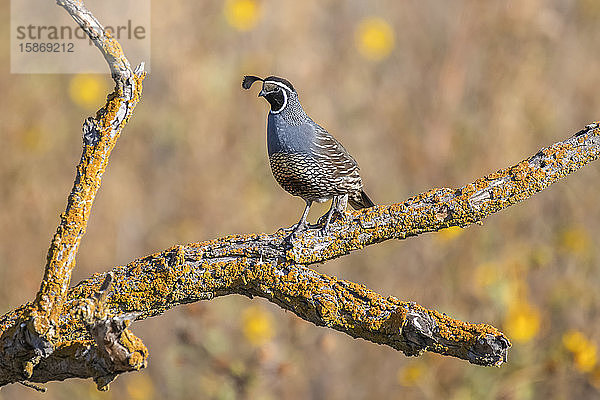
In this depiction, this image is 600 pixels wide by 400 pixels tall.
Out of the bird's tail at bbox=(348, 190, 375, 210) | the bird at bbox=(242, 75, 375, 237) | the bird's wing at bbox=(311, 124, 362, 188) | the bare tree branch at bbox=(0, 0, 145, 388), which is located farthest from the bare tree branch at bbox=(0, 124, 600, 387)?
the bird's tail at bbox=(348, 190, 375, 210)

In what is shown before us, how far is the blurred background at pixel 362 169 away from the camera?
4.26 m

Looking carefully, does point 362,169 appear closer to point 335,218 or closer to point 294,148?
point 294,148

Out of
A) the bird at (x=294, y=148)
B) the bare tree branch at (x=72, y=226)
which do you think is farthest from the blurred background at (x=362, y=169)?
the bare tree branch at (x=72, y=226)

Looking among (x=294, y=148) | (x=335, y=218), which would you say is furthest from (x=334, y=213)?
(x=294, y=148)

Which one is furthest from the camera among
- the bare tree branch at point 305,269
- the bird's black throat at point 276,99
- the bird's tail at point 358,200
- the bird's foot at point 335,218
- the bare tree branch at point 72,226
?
the bird's tail at point 358,200

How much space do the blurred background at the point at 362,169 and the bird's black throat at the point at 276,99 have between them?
1470 mm

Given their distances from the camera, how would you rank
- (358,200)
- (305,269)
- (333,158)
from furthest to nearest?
(358,200)
(333,158)
(305,269)

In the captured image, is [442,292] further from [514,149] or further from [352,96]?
[352,96]

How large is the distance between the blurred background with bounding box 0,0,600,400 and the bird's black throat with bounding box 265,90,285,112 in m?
1.47

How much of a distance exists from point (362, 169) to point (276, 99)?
288cm

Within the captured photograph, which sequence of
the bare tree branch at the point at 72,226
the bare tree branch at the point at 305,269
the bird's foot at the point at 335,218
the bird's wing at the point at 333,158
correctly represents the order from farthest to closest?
the bird's wing at the point at 333,158, the bird's foot at the point at 335,218, the bare tree branch at the point at 305,269, the bare tree branch at the point at 72,226

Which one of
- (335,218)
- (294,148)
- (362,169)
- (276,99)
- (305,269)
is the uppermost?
(362,169)

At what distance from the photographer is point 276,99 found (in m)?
2.58

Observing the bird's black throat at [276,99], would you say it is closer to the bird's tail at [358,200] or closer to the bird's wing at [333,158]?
the bird's wing at [333,158]
